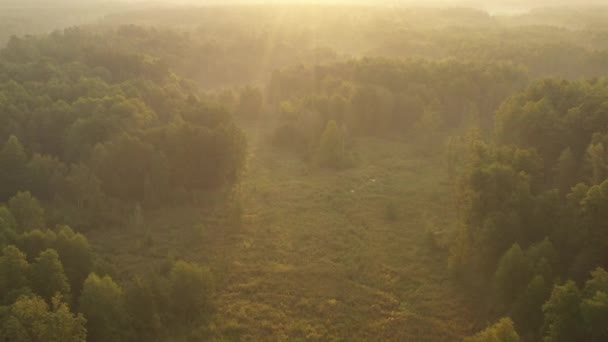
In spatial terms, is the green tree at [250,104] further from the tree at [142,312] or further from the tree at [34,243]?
the tree at [142,312]

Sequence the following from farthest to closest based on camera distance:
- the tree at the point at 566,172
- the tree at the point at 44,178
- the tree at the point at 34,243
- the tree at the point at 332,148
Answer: the tree at the point at 332,148 → the tree at the point at 44,178 → the tree at the point at 566,172 → the tree at the point at 34,243

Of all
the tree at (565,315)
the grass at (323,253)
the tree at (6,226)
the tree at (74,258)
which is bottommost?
the grass at (323,253)

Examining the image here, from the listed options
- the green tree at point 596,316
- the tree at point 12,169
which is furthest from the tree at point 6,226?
the green tree at point 596,316

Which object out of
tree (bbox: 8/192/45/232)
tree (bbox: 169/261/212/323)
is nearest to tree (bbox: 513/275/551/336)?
tree (bbox: 169/261/212/323)

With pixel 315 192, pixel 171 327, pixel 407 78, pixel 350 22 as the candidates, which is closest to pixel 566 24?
pixel 350 22

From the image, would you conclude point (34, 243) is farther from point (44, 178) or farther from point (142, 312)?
point (44, 178)

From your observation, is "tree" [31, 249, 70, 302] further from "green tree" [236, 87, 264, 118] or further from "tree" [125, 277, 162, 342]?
"green tree" [236, 87, 264, 118]

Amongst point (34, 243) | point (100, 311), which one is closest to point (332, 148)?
point (34, 243)
